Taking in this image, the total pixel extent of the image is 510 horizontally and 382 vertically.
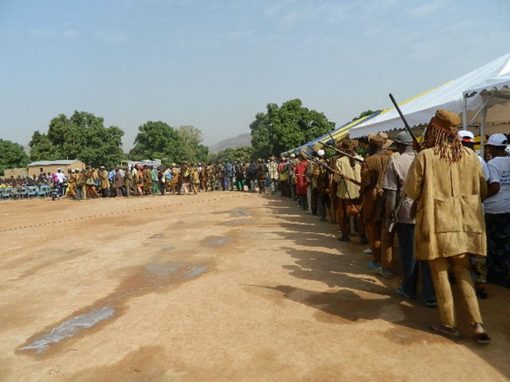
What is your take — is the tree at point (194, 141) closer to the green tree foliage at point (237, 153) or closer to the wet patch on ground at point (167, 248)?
the green tree foliage at point (237, 153)

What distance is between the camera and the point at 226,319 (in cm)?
414

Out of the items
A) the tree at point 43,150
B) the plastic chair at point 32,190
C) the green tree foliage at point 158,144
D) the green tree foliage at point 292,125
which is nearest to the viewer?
the plastic chair at point 32,190

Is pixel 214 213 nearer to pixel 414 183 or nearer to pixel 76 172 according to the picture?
pixel 414 183

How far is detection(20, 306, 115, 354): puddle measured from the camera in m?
3.88

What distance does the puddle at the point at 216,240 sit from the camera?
8112 millimetres

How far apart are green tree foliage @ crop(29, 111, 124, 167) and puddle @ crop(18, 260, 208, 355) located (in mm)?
55412

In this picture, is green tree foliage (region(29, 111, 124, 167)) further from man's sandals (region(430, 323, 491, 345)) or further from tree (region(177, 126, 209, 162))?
man's sandals (region(430, 323, 491, 345))

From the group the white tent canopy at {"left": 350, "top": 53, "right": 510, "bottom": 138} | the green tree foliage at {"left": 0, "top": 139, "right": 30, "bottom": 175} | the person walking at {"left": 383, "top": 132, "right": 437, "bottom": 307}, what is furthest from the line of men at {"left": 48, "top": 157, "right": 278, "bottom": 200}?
the green tree foliage at {"left": 0, "top": 139, "right": 30, "bottom": 175}

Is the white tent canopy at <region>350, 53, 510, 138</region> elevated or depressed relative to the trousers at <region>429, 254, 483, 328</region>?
elevated

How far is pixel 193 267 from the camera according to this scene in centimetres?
635

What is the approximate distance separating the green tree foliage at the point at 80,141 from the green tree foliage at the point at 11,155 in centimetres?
409

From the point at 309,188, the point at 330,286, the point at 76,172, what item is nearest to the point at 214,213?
the point at 309,188

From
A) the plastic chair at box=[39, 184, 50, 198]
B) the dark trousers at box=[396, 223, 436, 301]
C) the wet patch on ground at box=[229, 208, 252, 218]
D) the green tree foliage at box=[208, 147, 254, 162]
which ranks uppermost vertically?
the green tree foliage at box=[208, 147, 254, 162]

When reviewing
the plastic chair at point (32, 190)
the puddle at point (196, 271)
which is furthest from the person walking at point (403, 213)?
the plastic chair at point (32, 190)
